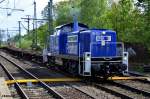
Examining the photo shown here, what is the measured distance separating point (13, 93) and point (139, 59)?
2079 centimetres

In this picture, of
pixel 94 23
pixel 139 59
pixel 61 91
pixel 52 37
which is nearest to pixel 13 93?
pixel 61 91

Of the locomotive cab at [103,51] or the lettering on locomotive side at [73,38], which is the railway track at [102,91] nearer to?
the locomotive cab at [103,51]

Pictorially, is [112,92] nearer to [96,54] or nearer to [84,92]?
[84,92]

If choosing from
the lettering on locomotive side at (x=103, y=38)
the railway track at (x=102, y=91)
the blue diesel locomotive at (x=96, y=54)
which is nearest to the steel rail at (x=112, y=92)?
the railway track at (x=102, y=91)

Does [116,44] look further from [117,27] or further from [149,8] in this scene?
[117,27]

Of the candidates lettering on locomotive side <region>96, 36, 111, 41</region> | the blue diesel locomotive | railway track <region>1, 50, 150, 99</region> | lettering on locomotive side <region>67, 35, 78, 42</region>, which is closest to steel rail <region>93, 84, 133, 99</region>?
railway track <region>1, 50, 150, 99</region>

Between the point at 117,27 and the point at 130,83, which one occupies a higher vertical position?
the point at 117,27

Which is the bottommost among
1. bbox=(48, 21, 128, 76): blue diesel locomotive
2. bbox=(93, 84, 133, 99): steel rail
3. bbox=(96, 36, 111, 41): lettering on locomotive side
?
bbox=(93, 84, 133, 99): steel rail

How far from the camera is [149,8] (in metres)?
29.0

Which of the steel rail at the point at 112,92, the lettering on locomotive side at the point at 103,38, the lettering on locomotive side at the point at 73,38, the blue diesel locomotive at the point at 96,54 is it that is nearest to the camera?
the steel rail at the point at 112,92

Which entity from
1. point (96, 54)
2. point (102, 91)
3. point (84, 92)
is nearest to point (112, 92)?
point (102, 91)

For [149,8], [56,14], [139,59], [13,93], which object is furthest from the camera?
[56,14]

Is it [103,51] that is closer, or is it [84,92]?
[84,92]

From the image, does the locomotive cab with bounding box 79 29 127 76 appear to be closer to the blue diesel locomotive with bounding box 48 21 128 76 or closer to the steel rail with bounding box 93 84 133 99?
the blue diesel locomotive with bounding box 48 21 128 76
